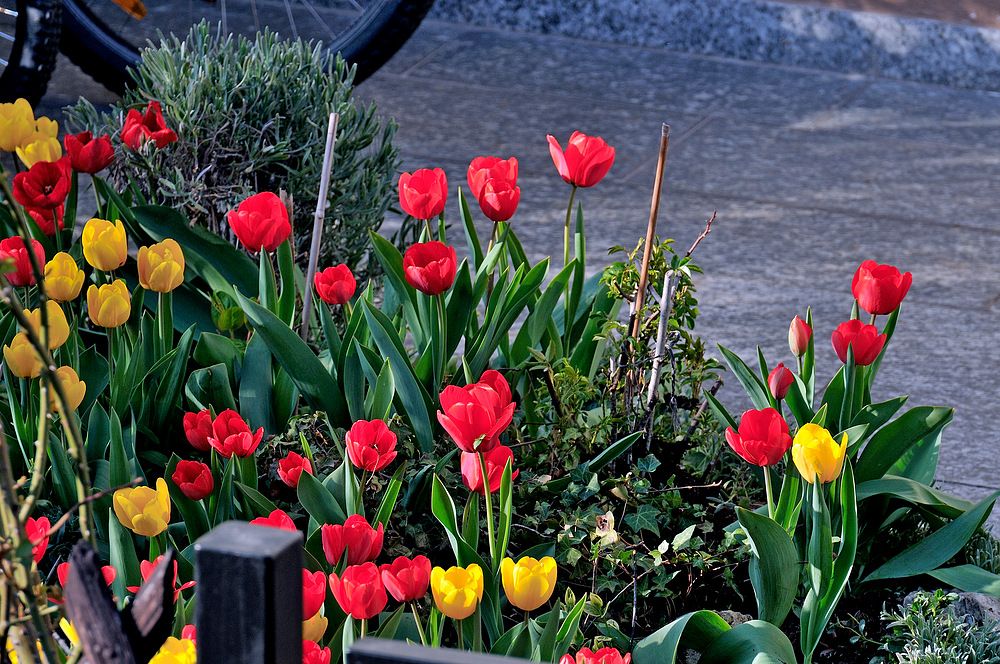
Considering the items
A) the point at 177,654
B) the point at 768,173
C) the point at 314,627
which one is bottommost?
the point at 768,173

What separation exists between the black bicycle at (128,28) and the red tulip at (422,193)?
87.4 inches

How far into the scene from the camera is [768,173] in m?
4.33

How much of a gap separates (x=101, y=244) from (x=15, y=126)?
56 cm

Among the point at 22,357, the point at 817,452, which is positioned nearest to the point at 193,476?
the point at 22,357

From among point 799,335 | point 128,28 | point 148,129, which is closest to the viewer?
point 799,335

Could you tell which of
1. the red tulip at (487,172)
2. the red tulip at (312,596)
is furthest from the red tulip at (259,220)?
the red tulip at (312,596)

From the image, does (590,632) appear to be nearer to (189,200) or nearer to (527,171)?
(189,200)

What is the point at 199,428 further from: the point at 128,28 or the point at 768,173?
the point at 128,28

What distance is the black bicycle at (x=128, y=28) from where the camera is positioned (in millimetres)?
3637

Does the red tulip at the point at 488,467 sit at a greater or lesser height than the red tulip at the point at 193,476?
greater

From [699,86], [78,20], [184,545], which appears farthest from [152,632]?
[699,86]

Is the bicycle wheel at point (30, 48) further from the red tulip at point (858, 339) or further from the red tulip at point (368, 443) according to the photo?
the red tulip at point (858, 339)

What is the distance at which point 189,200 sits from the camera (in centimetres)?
219

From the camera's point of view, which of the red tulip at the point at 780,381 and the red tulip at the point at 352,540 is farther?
the red tulip at the point at 780,381
